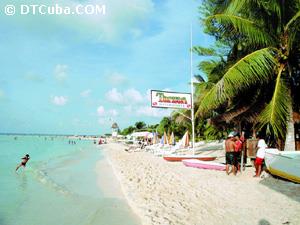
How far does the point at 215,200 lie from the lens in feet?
21.6

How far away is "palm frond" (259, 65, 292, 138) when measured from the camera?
8.92 m

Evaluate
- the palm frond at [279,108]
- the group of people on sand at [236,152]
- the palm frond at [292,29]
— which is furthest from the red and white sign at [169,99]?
the palm frond at [292,29]

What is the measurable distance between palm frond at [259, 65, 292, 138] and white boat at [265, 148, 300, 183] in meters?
0.91

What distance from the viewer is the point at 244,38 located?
11.4 meters

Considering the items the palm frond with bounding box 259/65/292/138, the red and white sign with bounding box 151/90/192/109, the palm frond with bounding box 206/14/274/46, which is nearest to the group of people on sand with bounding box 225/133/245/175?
the palm frond with bounding box 259/65/292/138

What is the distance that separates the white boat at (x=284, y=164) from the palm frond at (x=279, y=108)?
908 mm

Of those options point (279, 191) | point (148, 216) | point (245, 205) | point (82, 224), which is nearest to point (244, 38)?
point (279, 191)

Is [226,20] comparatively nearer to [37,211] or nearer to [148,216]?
[148,216]

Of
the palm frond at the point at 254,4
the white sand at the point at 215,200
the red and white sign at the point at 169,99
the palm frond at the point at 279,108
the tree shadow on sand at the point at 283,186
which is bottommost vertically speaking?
the white sand at the point at 215,200

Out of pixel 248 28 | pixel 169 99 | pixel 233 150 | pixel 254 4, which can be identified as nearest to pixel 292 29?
pixel 248 28

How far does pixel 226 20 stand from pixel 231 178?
5.22 meters

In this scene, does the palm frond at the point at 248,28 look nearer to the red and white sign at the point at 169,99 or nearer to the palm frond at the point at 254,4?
the palm frond at the point at 254,4

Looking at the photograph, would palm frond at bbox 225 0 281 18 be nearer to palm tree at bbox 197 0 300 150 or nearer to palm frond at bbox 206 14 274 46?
palm tree at bbox 197 0 300 150

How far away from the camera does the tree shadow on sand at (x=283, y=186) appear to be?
684 centimetres
